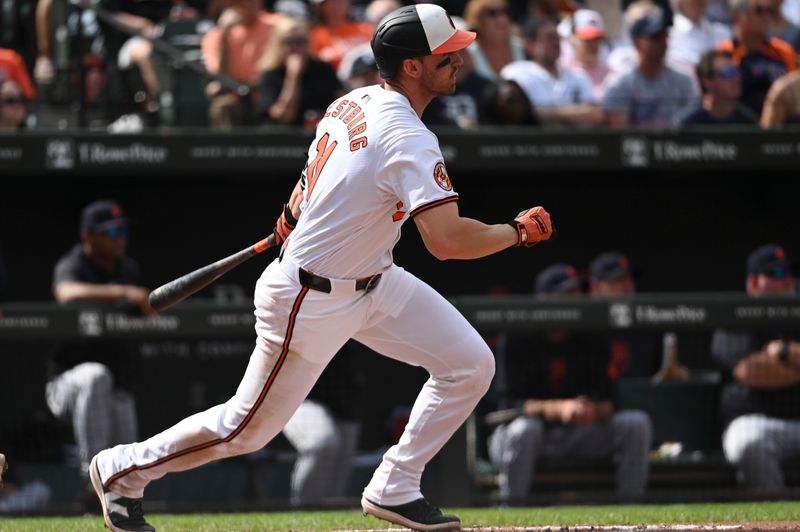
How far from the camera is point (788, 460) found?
7125 millimetres

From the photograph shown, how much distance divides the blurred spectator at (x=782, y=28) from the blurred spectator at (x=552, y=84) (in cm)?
184

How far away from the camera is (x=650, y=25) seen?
873 cm

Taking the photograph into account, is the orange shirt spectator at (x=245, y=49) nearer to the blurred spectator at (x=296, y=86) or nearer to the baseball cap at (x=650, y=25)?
the blurred spectator at (x=296, y=86)

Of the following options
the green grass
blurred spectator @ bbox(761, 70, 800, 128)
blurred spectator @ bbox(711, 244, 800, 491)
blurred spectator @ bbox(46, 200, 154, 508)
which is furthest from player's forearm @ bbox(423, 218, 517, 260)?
blurred spectator @ bbox(761, 70, 800, 128)

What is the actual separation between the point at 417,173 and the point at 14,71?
5105mm

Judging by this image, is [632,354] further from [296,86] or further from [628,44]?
[628,44]

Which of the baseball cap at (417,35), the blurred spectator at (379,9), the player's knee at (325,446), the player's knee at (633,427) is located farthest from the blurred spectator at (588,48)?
the baseball cap at (417,35)

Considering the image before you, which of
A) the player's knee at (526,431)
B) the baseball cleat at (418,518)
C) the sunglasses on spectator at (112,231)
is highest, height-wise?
the sunglasses on spectator at (112,231)

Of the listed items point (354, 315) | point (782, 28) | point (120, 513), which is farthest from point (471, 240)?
point (782, 28)

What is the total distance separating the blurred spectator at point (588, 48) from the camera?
930 centimetres

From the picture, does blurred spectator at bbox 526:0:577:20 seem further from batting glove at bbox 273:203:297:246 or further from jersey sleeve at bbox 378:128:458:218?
jersey sleeve at bbox 378:128:458:218

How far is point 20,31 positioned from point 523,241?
6.17m

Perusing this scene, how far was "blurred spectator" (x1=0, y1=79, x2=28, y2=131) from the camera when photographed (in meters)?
7.93

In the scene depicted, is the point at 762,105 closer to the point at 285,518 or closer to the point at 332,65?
the point at 332,65
